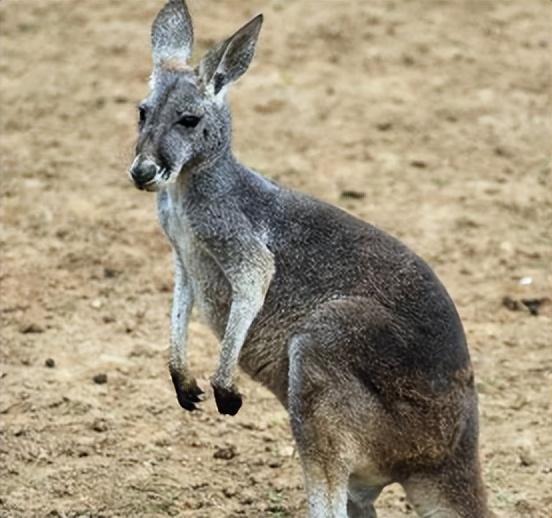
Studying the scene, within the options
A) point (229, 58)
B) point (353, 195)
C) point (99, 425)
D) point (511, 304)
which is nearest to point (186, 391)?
point (99, 425)

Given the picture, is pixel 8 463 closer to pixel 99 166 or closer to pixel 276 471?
pixel 276 471

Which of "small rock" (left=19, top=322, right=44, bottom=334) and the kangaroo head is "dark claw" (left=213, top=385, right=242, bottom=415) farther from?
"small rock" (left=19, top=322, right=44, bottom=334)

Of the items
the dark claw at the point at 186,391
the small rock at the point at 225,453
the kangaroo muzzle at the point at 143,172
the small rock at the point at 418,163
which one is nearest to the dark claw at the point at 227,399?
the dark claw at the point at 186,391

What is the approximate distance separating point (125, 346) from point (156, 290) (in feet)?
1.91

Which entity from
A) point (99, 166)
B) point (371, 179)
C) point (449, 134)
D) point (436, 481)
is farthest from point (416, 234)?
point (436, 481)

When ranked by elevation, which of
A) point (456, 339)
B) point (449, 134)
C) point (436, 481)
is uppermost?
point (456, 339)

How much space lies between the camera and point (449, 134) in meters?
9.21

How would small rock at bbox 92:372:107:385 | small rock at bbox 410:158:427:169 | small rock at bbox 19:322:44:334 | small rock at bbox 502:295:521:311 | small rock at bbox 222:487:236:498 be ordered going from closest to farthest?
small rock at bbox 222:487:236:498 < small rock at bbox 92:372:107:385 < small rock at bbox 19:322:44:334 < small rock at bbox 502:295:521:311 < small rock at bbox 410:158:427:169

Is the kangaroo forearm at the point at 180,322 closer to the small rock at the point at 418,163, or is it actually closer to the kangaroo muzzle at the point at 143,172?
the kangaroo muzzle at the point at 143,172

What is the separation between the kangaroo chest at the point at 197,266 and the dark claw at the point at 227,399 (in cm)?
33

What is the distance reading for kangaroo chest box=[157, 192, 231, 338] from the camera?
207 inches

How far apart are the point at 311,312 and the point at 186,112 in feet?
2.72

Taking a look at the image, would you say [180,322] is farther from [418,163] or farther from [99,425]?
[418,163]

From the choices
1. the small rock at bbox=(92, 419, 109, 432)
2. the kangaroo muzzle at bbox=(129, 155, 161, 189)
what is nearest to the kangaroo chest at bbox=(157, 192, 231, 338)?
the kangaroo muzzle at bbox=(129, 155, 161, 189)
